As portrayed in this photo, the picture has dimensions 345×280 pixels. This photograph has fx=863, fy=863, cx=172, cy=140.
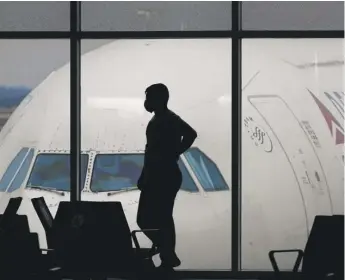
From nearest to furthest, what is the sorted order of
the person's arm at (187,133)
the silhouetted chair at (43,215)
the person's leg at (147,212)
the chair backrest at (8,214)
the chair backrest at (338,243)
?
1. the chair backrest at (338,243)
2. the chair backrest at (8,214)
3. the silhouetted chair at (43,215)
4. the person's arm at (187,133)
5. the person's leg at (147,212)

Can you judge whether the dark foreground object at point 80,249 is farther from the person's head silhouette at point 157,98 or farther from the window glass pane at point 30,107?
the window glass pane at point 30,107

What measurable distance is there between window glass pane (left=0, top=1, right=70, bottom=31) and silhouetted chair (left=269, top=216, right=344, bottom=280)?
373 centimetres

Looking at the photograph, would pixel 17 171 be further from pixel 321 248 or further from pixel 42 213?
pixel 321 248

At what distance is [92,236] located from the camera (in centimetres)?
630

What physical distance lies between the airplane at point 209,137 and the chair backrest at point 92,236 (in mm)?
2244

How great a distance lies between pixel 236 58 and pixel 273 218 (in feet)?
5.37

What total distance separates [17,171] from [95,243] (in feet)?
8.80

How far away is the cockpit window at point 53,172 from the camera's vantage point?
28.7ft

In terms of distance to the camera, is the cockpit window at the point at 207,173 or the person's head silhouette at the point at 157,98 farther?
the cockpit window at the point at 207,173

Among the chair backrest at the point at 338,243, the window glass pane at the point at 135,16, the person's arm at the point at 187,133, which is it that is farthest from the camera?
the window glass pane at the point at 135,16

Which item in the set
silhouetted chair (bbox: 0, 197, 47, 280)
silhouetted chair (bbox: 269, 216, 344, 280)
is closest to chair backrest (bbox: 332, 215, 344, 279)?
A: silhouetted chair (bbox: 269, 216, 344, 280)

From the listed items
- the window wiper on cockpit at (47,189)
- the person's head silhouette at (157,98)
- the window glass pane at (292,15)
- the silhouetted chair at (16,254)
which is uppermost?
the window glass pane at (292,15)

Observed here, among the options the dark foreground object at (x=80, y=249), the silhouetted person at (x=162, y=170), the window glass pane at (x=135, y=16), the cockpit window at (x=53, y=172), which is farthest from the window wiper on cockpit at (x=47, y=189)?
the dark foreground object at (x=80, y=249)

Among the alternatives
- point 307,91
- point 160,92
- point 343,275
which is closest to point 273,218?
point 307,91
